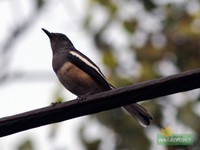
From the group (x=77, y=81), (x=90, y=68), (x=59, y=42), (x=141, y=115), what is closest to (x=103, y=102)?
(x=141, y=115)

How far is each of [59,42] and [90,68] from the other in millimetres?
1446

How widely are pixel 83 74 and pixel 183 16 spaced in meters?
2.00

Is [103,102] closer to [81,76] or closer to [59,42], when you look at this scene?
[81,76]

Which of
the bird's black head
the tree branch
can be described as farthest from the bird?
the tree branch

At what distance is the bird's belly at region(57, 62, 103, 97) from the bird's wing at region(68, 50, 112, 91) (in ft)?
0.15

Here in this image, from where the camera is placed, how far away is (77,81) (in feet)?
18.4

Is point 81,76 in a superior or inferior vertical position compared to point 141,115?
superior

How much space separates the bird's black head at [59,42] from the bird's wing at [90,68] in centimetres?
70

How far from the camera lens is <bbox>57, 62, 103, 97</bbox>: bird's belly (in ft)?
18.2

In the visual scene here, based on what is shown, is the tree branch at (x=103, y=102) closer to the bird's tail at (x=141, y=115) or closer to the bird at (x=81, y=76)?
the bird's tail at (x=141, y=115)

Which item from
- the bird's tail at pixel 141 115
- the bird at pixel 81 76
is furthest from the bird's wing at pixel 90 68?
the bird's tail at pixel 141 115

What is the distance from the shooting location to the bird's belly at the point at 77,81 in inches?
218

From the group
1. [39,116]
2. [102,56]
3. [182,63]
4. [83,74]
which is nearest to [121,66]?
[102,56]

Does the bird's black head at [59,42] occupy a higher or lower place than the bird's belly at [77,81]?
higher
